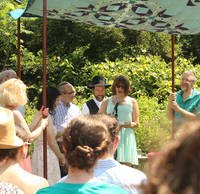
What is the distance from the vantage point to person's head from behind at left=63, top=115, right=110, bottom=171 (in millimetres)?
1836

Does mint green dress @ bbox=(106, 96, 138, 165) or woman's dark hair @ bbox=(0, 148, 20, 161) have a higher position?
woman's dark hair @ bbox=(0, 148, 20, 161)

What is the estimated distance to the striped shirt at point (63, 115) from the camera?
482 centimetres

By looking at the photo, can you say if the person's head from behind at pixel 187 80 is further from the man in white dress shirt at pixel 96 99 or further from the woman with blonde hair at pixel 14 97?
the woman with blonde hair at pixel 14 97

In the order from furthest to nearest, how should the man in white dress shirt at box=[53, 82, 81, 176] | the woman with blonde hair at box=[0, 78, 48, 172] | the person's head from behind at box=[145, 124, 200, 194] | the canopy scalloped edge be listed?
the man in white dress shirt at box=[53, 82, 81, 176] → the canopy scalloped edge → the woman with blonde hair at box=[0, 78, 48, 172] → the person's head from behind at box=[145, 124, 200, 194]

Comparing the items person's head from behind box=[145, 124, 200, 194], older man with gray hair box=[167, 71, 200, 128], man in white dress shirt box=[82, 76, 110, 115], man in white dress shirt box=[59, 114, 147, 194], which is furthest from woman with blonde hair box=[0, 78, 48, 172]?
person's head from behind box=[145, 124, 200, 194]

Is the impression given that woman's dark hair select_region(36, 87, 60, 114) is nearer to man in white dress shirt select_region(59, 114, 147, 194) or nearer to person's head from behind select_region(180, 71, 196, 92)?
person's head from behind select_region(180, 71, 196, 92)

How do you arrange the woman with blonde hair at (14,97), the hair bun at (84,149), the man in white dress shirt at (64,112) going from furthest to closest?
the man in white dress shirt at (64,112) < the woman with blonde hair at (14,97) < the hair bun at (84,149)

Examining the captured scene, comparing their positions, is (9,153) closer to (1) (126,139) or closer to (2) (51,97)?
(2) (51,97)

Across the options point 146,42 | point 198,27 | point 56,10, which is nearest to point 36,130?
point 56,10

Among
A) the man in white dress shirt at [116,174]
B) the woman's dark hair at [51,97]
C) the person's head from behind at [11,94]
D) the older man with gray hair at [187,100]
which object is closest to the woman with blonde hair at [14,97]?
the person's head from behind at [11,94]

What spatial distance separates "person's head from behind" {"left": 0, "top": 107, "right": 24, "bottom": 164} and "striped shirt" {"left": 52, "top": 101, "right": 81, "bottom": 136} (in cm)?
254

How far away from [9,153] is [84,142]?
51 centimetres

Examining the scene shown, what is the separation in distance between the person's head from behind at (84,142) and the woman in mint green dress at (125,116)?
3.11 meters

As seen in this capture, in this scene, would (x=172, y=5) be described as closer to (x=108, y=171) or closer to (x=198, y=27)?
(x=198, y=27)
